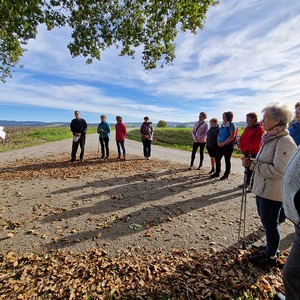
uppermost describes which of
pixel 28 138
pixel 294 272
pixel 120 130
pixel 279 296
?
pixel 120 130

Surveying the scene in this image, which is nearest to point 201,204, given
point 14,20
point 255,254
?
point 255,254

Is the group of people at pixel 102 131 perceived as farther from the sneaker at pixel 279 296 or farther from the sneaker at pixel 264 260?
the sneaker at pixel 279 296

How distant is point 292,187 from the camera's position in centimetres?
168

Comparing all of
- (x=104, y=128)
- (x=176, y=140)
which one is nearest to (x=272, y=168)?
(x=104, y=128)

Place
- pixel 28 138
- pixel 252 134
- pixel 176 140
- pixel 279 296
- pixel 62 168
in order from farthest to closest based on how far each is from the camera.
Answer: pixel 176 140
pixel 28 138
pixel 62 168
pixel 252 134
pixel 279 296

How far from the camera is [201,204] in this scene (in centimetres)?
546

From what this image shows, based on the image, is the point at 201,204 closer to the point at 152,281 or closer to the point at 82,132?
the point at 152,281

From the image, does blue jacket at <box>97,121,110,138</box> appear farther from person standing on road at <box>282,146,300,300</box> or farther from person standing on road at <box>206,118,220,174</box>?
person standing on road at <box>282,146,300,300</box>

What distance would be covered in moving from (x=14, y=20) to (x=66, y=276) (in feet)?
21.3

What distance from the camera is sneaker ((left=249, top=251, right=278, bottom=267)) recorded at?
3054mm

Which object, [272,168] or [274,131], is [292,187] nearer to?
[272,168]

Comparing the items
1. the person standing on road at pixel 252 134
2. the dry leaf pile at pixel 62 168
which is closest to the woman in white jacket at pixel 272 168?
the person standing on road at pixel 252 134

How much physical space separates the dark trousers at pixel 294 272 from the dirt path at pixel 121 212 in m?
1.84

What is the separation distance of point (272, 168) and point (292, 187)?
3.62 ft
